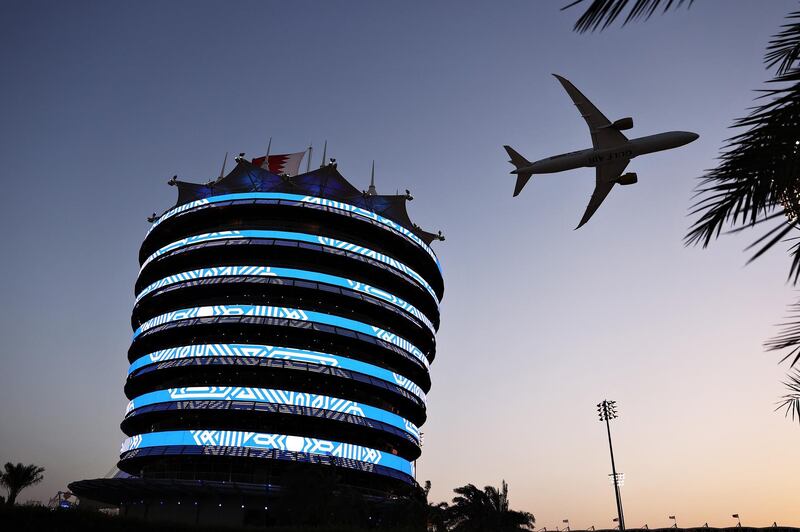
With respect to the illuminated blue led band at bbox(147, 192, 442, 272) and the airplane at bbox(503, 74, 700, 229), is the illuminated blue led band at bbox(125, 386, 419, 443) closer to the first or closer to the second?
the illuminated blue led band at bbox(147, 192, 442, 272)

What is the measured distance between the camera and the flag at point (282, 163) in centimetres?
7875

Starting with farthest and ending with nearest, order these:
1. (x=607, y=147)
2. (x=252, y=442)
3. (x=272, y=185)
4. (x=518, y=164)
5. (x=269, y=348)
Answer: (x=272, y=185) < (x=269, y=348) < (x=252, y=442) < (x=518, y=164) < (x=607, y=147)

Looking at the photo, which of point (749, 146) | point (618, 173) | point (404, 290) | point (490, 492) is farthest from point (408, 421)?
point (749, 146)

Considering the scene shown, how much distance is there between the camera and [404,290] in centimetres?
7512

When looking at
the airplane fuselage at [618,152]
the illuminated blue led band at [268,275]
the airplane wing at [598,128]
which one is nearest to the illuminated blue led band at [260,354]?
the illuminated blue led band at [268,275]

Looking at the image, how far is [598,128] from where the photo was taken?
59.2ft

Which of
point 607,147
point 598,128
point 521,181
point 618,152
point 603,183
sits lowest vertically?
point 603,183

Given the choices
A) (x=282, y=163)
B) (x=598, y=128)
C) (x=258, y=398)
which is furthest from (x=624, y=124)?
(x=282, y=163)

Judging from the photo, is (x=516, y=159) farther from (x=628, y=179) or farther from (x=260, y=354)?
(x=260, y=354)

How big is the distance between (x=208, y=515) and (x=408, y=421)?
24.6 metres

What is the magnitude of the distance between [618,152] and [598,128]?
0.96 m

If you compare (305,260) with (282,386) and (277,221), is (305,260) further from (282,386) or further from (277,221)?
(282,386)

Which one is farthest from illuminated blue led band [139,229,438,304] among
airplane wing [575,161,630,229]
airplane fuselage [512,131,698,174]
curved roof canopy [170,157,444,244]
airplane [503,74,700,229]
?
airplane wing [575,161,630,229]

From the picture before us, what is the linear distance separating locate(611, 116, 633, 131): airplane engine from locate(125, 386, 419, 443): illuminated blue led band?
49184 mm
